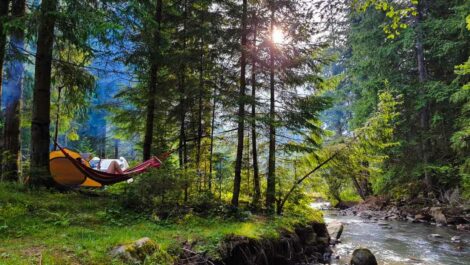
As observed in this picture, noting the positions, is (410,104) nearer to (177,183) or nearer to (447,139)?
(447,139)

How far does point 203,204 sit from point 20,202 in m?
3.20

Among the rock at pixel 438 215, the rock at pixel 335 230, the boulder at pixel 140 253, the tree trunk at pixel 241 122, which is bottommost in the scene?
the rock at pixel 335 230

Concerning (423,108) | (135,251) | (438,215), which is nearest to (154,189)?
(135,251)

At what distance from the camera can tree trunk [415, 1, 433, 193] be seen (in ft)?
48.1

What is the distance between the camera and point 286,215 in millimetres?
8352

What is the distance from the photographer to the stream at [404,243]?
314 inches

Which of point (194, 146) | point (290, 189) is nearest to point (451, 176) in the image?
point (290, 189)

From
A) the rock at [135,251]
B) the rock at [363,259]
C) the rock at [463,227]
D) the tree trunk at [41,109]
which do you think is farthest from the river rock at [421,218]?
the tree trunk at [41,109]

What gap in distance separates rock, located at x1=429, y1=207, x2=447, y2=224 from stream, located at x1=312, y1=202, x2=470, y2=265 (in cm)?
47

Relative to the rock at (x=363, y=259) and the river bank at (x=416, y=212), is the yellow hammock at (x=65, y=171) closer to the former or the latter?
the rock at (x=363, y=259)

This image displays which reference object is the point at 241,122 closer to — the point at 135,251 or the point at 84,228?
the point at 84,228

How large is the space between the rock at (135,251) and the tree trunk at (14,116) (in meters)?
4.74

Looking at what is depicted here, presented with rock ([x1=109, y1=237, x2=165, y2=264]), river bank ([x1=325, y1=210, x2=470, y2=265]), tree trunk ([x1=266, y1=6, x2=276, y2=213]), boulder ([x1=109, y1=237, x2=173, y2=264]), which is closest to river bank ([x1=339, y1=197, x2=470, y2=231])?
river bank ([x1=325, y1=210, x2=470, y2=265])

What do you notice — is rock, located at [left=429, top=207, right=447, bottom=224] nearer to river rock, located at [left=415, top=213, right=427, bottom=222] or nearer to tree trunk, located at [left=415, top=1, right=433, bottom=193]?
river rock, located at [left=415, top=213, right=427, bottom=222]
